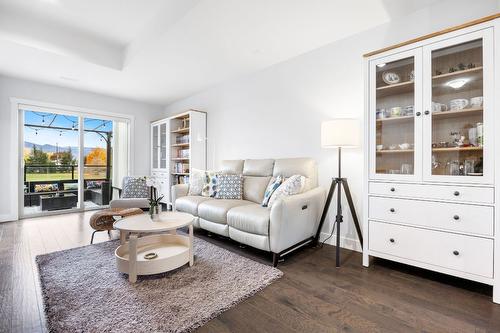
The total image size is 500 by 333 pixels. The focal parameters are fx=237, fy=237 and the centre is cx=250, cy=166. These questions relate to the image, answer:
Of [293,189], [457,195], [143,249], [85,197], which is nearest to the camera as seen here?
[457,195]

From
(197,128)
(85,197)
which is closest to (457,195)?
(197,128)

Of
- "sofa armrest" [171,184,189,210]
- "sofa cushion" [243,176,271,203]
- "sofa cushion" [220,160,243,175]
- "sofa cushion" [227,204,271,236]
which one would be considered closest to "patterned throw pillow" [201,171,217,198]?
"sofa cushion" [220,160,243,175]

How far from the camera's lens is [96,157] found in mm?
5141

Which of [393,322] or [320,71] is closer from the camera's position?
[393,322]

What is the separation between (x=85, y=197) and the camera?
500cm

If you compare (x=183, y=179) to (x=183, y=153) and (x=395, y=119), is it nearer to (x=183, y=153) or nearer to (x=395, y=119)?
(x=183, y=153)

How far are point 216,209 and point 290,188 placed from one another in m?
0.91

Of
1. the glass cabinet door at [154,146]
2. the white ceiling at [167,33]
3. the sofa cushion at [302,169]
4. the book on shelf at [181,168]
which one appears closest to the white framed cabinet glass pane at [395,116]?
the white ceiling at [167,33]

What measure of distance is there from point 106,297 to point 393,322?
192 centimetres

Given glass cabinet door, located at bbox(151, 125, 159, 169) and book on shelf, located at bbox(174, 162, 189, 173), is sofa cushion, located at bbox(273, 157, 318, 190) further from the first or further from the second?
glass cabinet door, located at bbox(151, 125, 159, 169)

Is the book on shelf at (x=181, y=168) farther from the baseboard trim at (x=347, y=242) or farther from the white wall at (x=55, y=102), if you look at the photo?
the baseboard trim at (x=347, y=242)

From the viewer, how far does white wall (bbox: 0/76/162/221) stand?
395cm

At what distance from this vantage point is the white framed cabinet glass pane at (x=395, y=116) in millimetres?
2021

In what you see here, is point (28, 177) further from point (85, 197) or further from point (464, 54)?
point (464, 54)
